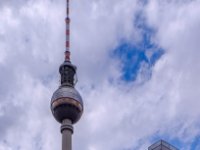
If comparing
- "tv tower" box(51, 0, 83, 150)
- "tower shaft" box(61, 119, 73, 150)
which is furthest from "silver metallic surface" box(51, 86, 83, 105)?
"tower shaft" box(61, 119, 73, 150)

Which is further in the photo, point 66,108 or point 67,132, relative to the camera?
point 67,132

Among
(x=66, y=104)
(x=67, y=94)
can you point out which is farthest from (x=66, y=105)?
(x=67, y=94)

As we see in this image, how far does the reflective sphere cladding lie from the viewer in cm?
9525

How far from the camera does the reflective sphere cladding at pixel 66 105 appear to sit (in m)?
95.2

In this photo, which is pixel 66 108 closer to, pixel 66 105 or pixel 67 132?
pixel 66 105

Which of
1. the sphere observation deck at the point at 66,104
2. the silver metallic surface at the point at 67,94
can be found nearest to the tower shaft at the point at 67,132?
the sphere observation deck at the point at 66,104

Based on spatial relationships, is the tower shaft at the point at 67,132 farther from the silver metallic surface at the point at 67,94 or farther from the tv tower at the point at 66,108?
the silver metallic surface at the point at 67,94

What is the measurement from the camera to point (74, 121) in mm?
99125

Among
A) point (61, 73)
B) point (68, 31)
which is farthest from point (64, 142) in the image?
point (68, 31)

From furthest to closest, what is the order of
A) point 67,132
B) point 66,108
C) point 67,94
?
point 67,94 < point 67,132 < point 66,108

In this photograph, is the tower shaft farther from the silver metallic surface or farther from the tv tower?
the silver metallic surface

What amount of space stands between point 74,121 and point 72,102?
21.8ft

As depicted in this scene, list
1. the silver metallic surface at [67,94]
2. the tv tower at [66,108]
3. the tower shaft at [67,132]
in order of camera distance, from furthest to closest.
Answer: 1. the silver metallic surface at [67,94]
2. the tv tower at [66,108]
3. the tower shaft at [67,132]

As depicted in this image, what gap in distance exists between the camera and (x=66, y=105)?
95.2 metres
